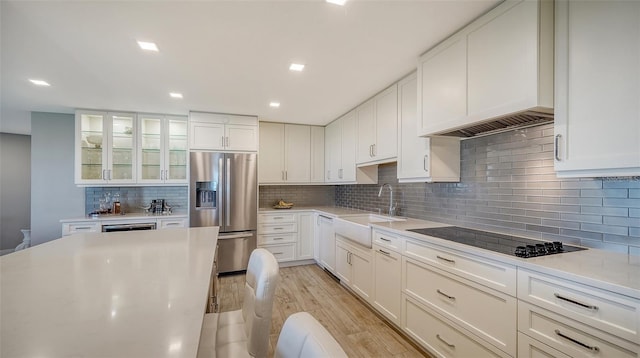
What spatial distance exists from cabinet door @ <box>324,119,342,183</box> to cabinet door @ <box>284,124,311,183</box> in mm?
323

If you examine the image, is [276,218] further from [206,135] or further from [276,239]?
[206,135]

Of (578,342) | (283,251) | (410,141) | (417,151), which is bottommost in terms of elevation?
(283,251)

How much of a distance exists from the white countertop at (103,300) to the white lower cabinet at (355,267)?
165cm

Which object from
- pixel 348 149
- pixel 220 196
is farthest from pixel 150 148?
pixel 348 149

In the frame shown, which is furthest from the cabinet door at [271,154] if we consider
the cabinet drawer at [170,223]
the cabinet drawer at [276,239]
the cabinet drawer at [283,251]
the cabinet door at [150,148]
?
the cabinet door at [150,148]

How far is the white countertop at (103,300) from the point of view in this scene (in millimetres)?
705

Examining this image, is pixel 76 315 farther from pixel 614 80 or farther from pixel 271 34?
pixel 614 80

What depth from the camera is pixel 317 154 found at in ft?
15.5

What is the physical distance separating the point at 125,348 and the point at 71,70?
291 centimetres

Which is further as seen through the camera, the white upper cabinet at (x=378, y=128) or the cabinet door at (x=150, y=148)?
the cabinet door at (x=150, y=148)

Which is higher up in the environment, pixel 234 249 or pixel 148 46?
pixel 148 46

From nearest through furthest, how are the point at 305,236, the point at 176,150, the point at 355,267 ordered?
the point at 355,267, the point at 176,150, the point at 305,236

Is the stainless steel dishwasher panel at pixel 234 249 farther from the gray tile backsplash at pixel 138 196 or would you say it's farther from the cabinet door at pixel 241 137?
the cabinet door at pixel 241 137

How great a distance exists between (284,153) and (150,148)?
203 cm
